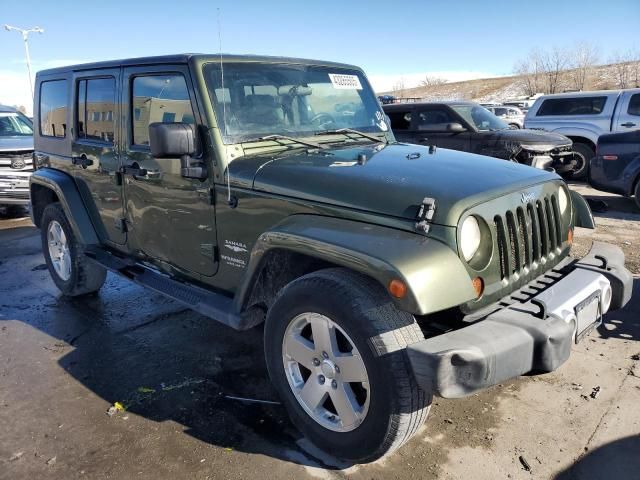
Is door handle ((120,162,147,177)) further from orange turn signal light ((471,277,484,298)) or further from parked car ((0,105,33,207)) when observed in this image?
parked car ((0,105,33,207))

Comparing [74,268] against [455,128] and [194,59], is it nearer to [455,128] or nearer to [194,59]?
[194,59]

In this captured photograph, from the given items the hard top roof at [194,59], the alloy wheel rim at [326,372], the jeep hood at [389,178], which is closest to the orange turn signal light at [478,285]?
the jeep hood at [389,178]

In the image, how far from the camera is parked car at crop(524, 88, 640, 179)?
1097cm

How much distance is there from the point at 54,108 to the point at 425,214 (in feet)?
13.2

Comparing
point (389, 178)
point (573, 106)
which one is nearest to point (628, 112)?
point (573, 106)

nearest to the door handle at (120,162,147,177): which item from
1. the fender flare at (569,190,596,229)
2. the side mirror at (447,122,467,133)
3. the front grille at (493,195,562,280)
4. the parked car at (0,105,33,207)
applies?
the front grille at (493,195,562,280)

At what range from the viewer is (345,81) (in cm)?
393

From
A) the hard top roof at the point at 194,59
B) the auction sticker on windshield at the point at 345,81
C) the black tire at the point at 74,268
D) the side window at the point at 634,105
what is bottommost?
the black tire at the point at 74,268

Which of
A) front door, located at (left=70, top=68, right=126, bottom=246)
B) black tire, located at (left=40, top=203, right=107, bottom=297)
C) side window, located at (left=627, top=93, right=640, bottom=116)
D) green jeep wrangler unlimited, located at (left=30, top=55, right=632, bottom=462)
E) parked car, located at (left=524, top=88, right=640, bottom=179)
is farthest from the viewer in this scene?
parked car, located at (left=524, top=88, right=640, bottom=179)

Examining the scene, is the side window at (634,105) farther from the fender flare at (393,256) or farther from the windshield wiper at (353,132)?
the fender flare at (393,256)

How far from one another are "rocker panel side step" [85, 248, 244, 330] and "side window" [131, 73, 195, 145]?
960 millimetres

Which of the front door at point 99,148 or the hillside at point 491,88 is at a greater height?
the hillside at point 491,88

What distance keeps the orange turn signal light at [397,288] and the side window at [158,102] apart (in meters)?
1.75

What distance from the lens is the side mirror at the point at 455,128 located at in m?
9.23
